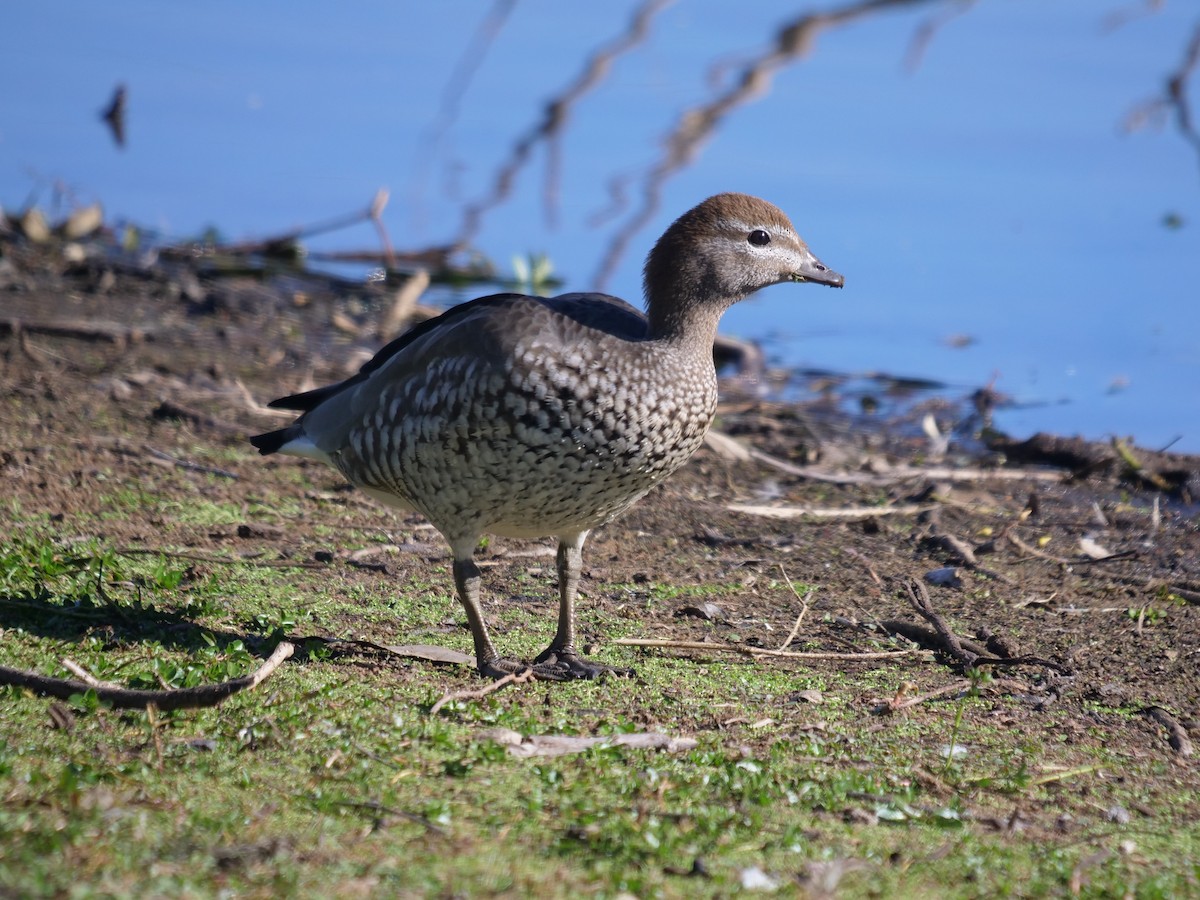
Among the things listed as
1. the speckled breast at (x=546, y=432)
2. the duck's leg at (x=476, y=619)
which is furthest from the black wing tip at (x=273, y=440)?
the duck's leg at (x=476, y=619)

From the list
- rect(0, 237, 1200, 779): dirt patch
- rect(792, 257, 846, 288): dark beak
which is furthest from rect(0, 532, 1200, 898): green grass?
rect(792, 257, 846, 288): dark beak

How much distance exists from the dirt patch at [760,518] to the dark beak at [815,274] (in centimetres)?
129

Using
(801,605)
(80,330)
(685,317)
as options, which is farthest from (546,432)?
(80,330)

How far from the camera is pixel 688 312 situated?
5.23m

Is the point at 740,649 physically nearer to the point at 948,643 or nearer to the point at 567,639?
the point at 567,639

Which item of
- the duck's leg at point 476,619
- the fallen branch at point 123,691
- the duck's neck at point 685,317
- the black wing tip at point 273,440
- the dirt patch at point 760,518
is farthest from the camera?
the black wing tip at point 273,440

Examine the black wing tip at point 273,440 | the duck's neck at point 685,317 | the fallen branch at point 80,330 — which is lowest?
the black wing tip at point 273,440

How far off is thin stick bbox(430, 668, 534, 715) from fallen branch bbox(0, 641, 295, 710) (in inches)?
22.8

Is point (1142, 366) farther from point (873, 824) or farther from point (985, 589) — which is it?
point (873, 824)

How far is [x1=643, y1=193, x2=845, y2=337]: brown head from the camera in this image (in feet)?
17.3

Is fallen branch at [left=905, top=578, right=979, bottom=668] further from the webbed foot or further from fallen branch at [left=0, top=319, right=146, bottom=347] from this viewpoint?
fallen branch at [left=0, top=319, right=146, bottom=347]

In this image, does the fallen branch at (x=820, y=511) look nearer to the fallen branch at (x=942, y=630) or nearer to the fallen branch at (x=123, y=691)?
the fallen branch at (x=942, y=630)

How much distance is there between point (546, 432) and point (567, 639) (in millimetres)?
871

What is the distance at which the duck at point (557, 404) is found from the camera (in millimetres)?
4785
